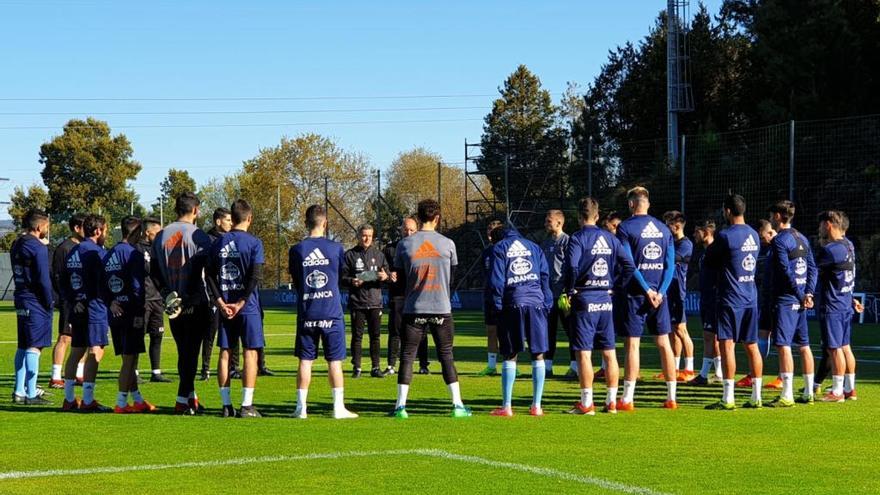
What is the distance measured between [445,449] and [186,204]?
4243mm

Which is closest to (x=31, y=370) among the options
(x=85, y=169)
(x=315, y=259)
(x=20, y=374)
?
(x=20, y=374)

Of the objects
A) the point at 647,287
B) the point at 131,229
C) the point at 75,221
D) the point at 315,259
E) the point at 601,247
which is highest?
the point at 75,221

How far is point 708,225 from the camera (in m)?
16.2

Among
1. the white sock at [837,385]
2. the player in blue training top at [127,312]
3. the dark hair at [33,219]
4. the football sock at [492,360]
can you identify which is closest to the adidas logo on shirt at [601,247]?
the white sock at [837,385]

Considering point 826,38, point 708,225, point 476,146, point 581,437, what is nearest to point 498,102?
point 476,146

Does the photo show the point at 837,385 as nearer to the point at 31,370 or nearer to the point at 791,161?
the point at 31,370

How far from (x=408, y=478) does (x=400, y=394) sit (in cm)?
344

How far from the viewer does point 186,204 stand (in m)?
12.1

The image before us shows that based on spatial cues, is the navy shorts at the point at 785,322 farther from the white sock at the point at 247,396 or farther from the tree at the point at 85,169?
the tree at the point at 85,169

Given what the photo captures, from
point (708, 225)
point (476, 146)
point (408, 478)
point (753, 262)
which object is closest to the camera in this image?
point (408, 478)

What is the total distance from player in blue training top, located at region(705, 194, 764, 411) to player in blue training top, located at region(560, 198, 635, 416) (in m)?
1.31

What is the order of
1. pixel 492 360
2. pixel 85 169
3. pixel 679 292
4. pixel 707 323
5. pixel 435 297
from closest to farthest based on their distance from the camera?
pixel 435 297 < pixel 707 323 < pixel 679 292 < pixel 492 360 < pixel 85 169

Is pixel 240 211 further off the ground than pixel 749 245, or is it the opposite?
pixel 240 211

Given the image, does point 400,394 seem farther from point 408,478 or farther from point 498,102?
point 498,102
